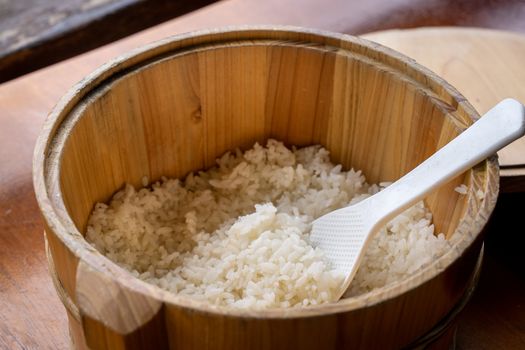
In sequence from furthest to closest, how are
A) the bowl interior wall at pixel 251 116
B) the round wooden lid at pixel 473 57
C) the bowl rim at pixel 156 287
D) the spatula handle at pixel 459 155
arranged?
the round wooden lid at pixel 473 57, the bowl interior wall at pixel 251 116, the spatula handle at pixel 459 155, the bowl rim at pixel 156 287

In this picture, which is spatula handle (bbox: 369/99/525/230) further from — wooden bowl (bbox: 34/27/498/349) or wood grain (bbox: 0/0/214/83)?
wood grain (bbox: 0/0/214/83)

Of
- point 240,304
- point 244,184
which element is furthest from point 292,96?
point 240,304

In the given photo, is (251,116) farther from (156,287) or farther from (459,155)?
(156,287)

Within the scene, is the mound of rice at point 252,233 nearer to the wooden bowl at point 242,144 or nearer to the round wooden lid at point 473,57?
the wooden bowl at point 242,144

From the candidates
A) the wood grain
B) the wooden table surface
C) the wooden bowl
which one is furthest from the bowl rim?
the wood grain

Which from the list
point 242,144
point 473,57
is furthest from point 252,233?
point 473,57

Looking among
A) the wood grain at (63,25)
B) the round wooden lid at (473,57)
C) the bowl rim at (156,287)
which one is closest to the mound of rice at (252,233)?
the bowl rim at (156,287)
